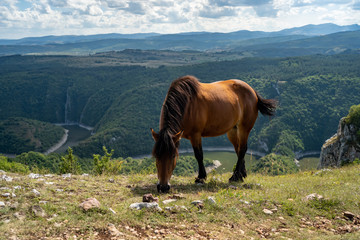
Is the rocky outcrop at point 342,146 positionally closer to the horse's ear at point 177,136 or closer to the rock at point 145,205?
the horse's ear at point 177,136

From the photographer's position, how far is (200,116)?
376 inches

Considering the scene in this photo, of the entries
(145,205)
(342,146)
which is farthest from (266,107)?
(342,146)

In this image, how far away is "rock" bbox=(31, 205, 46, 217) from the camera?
569 centimetres

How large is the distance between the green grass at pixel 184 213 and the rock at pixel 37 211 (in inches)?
2.9

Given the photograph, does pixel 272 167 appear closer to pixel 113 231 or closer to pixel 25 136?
pixel 113 231

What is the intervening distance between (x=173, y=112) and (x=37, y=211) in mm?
4502

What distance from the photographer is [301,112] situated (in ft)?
448

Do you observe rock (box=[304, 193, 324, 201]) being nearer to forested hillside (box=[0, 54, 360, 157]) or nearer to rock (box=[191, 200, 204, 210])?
rock (box=[191, 200, 204, 210])

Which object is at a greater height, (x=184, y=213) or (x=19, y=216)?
(x=19, y=216)

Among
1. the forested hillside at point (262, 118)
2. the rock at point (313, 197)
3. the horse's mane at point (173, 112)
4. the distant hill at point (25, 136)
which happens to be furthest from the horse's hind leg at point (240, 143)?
the distant hill at point (25, 136)

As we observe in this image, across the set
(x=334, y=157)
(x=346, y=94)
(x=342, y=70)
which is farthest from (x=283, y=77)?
(x=334, y=157)

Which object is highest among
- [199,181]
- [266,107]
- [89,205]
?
[266,107]

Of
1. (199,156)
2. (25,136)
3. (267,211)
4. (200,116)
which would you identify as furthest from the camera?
(25,136)

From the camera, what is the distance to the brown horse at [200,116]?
8266mm
